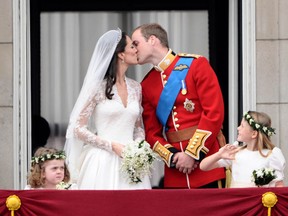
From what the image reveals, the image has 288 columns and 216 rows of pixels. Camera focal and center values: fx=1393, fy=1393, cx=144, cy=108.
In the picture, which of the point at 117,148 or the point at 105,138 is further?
the point at 105,138

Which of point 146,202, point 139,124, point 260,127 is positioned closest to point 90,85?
point 139,124

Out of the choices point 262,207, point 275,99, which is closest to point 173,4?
point 275,99

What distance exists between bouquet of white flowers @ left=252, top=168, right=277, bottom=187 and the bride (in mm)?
1178

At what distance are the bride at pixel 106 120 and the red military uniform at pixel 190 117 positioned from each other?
0.12 meters

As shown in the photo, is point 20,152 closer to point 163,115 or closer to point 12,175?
point 12,175

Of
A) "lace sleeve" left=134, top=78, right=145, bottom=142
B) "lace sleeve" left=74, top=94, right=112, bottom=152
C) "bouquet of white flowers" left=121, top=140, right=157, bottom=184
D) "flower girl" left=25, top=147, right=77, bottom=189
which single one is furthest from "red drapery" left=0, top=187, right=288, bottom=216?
"lace sleeve" left=134, top=78, right=145, bottom=142

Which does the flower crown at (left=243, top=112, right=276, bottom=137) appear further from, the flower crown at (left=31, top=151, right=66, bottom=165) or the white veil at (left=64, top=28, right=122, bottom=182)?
the flower crown at (left=31, top=151, right=66, bottom=165)

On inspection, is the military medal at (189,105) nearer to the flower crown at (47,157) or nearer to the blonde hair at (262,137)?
the blonde hair at (262,137)

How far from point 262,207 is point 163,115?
187 centimetres

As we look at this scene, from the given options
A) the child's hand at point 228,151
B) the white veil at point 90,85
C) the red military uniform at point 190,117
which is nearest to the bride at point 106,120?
the white veil at point 90,85

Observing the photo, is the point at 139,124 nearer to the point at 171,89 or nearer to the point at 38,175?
the point at 171,89

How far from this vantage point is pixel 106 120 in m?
11.6

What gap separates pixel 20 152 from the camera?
12.7 meters

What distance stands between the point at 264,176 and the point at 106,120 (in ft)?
5.32
